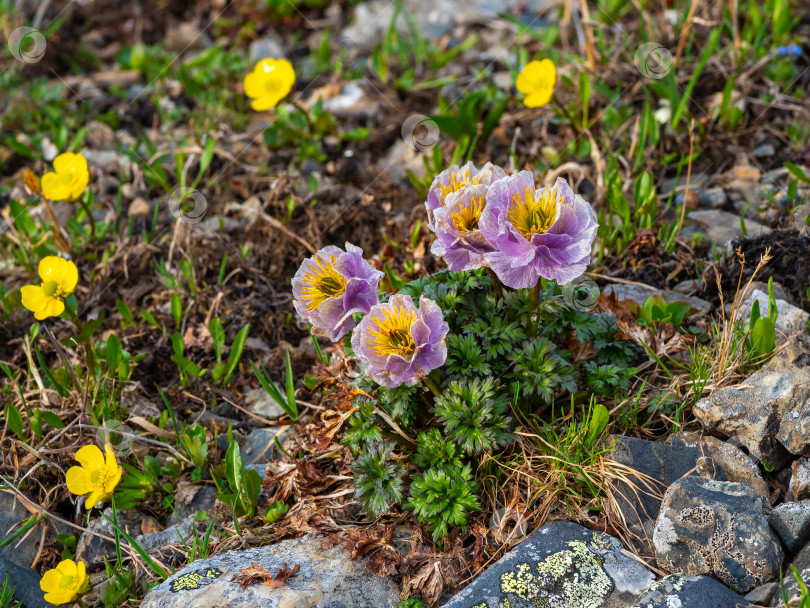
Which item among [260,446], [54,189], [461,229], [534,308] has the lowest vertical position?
[260,446]

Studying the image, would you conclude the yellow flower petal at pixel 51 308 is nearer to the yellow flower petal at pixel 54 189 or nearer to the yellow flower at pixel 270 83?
the yellow flower petal at pixel 54 189

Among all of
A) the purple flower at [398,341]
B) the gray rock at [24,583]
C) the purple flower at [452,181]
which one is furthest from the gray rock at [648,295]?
the gray rock at [24,583]

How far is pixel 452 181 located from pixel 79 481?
169cm

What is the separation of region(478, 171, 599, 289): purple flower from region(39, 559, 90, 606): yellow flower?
172 cm

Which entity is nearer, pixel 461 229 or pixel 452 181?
pixel 461 229

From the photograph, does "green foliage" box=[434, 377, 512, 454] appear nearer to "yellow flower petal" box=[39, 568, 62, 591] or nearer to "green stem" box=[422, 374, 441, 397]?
"green stem" box=[422, 374, 441, 397]

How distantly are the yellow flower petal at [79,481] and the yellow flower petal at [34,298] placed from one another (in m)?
0.73

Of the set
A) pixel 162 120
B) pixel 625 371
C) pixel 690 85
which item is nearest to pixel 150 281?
pixel 162 120

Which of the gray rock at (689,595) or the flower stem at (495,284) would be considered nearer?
the gray rock at (689,595)

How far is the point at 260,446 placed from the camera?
9.78 ft

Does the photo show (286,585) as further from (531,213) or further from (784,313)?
(784,313)

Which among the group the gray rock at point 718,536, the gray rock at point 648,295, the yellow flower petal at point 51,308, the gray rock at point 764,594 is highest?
the yellow flower petal at point 51,308

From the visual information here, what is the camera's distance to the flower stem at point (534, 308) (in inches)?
88.0

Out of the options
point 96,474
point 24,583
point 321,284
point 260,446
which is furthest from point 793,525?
point 24,583
